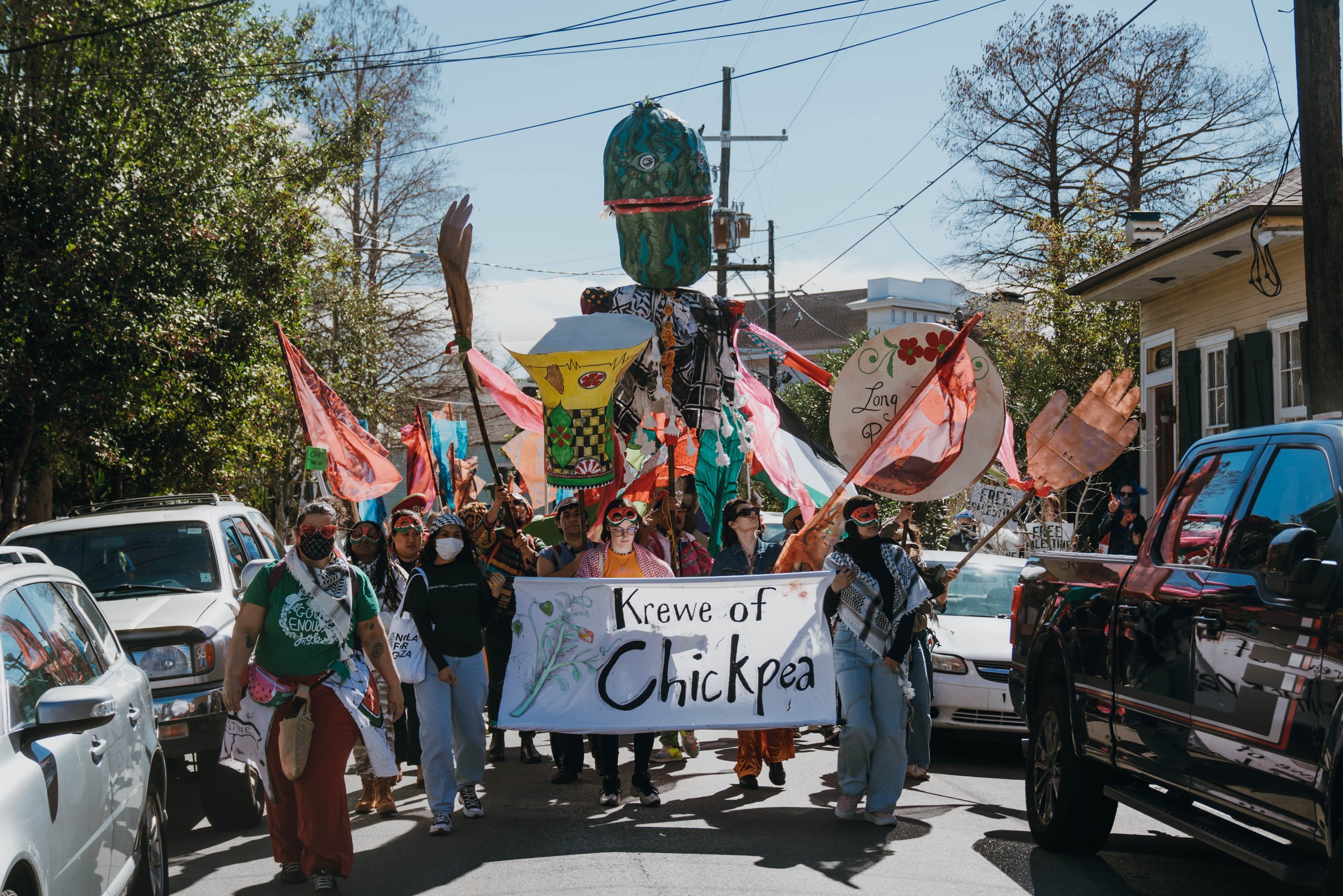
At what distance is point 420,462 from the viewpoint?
51.3 ft

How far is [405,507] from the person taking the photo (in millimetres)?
10203

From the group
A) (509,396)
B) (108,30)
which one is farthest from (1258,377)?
(108,30)

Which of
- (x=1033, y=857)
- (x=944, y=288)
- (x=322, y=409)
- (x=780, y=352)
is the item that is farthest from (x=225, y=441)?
(x=944, y=288)

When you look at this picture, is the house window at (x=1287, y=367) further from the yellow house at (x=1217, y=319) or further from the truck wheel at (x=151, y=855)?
the truck wheel at (x=151, y=855)

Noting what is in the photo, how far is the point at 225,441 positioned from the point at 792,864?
12.0 meters

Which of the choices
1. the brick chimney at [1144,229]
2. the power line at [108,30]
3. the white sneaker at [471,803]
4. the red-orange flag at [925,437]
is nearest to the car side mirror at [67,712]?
the white sneaker at [471,803]

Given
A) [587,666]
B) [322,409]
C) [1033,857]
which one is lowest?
[1033,857]

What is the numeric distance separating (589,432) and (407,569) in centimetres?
177

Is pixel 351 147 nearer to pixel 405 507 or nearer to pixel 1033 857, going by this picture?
pixel 405 507

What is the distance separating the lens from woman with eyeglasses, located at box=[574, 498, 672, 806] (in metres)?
8.46

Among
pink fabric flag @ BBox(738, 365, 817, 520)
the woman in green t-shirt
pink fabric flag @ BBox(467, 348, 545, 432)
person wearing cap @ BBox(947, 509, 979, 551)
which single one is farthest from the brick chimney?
the woman in green t-shirt

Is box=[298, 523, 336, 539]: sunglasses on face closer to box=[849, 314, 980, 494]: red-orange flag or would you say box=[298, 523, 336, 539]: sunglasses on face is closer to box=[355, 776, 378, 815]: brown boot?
box=[355, 776, 378, 815]: brown boot

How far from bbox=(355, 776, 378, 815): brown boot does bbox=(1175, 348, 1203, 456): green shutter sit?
39.1 feet

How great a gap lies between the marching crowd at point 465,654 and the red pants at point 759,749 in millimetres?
11
